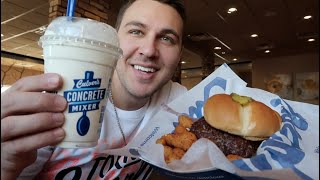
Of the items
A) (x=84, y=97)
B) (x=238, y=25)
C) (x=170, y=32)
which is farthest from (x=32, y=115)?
(x=238, y=25)

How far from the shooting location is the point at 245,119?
794 millimetres

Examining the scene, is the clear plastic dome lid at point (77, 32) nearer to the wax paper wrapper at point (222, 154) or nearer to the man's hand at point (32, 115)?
the man's hand at point (32, 115)

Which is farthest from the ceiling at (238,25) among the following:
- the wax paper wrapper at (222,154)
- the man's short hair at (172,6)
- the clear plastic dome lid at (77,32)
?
the clear plastic dome lid at (77,32)

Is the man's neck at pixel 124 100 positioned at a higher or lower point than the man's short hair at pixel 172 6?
lower

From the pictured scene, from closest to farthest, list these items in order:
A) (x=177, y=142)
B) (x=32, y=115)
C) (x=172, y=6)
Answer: (x=32, y=115), (x=177, y=142), (x=172, y=6)

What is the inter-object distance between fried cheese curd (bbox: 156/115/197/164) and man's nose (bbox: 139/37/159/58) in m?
0.31

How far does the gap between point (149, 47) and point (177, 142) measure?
1.34ft

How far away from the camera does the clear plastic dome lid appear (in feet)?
1.60

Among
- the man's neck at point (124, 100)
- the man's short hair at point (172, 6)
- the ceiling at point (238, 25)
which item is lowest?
the man's neck at point (124, 100)

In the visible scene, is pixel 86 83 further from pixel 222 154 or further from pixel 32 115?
pixel 222 154

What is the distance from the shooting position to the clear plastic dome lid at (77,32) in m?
0.49

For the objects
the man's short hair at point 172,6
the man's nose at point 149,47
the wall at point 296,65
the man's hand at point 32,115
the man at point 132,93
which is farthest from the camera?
the man's short hair at point 172,6

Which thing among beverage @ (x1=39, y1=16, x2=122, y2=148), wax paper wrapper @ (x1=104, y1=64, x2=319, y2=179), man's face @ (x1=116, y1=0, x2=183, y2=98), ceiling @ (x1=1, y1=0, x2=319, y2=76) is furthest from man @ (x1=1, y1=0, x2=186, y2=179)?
ceiling @ (x1=1, y1=0, x2=319, y2=76)

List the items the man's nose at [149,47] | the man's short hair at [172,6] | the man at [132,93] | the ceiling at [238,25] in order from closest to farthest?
1. the man at [132,93]
2. the man's nose at [149,47]
3. the man's short hair at [172,6]
4. the ceiling at [238,25]
